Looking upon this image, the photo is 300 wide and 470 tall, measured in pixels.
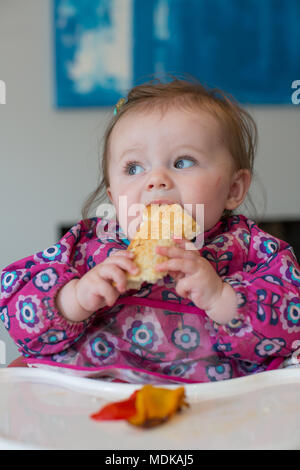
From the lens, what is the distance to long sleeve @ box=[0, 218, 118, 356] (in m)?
0.85

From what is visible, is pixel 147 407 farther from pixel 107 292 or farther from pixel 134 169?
pixel 134 169

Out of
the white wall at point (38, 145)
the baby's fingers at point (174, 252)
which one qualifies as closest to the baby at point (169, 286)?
the baby's fingers at point (174, 252)

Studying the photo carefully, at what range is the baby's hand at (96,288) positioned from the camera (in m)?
0.74

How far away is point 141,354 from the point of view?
88 cm

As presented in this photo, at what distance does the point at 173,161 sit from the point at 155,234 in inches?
6.5

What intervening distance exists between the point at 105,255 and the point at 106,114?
1.98 m

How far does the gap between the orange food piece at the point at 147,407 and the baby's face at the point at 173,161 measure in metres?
0.35

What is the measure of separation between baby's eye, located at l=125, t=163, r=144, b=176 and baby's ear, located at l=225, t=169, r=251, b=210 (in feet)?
0.66

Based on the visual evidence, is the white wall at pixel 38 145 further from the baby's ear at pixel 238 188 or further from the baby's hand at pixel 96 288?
the baby's hand at pixel 96 288

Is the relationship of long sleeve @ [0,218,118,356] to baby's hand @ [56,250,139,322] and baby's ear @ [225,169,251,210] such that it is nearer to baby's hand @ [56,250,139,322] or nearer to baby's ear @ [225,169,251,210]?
baby's hand @ [56,250,139,322]

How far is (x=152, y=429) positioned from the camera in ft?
1.88

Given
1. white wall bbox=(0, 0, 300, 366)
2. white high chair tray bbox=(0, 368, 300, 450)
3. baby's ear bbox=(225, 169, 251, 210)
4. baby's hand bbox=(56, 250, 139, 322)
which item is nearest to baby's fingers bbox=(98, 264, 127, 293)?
baby's hand bbox=(56, 250, 139, 322)

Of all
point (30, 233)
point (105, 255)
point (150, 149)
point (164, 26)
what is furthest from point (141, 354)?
point (164, 26)

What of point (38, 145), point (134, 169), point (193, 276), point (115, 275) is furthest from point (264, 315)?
point (38, 145)
